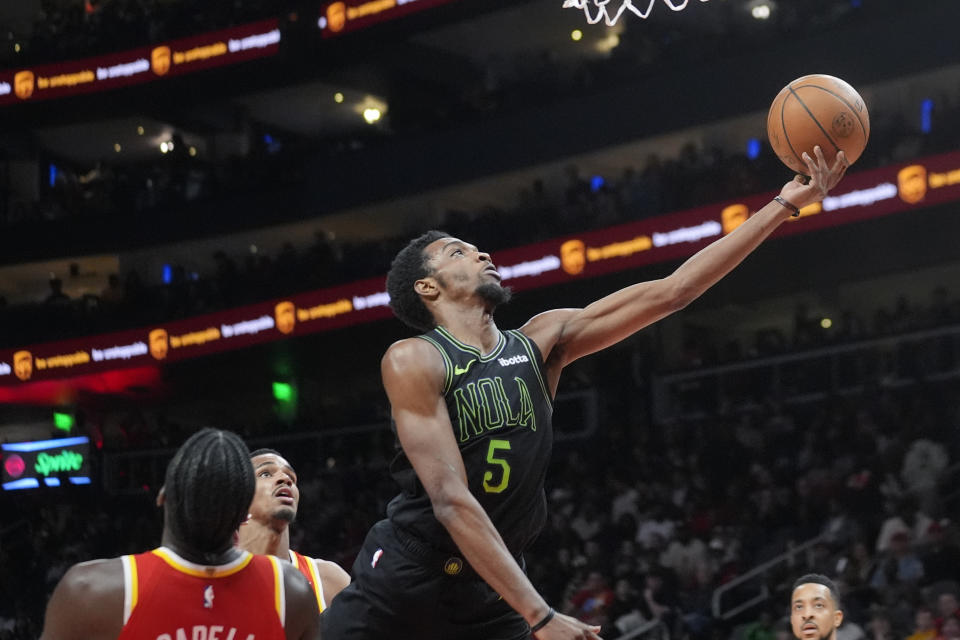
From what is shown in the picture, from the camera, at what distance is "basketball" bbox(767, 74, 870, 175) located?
4562 millimetres

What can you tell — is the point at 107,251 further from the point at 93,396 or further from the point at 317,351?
the point at 317,351

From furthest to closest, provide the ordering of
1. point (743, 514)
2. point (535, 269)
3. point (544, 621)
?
point (535, 269)
point (743, 514)
point (544, 621)

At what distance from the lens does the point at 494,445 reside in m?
3.90

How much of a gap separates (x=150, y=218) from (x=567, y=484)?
11.3 metres

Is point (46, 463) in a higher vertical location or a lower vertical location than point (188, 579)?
higher

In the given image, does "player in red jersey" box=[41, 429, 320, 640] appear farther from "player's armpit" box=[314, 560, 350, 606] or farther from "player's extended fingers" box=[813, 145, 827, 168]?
"player's armpit" box=[314, 560, 350, 606]

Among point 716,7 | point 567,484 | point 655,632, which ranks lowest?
Result: point 655,632

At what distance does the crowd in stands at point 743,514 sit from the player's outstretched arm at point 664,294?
6.03 m

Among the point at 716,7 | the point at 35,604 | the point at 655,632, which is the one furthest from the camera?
the point at 716,7

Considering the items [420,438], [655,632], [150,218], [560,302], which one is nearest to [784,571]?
[655,632]

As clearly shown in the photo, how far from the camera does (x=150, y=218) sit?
23.9 meters

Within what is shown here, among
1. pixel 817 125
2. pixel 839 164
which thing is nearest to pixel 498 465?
pixel 839 164

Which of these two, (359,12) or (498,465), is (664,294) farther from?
(359,12)

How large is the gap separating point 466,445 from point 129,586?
1463mm
